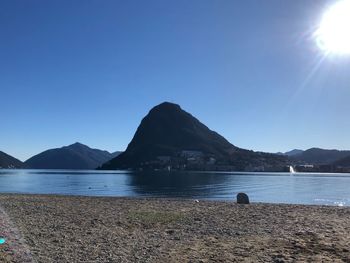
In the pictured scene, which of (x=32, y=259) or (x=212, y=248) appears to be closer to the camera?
(x=32, y=259)

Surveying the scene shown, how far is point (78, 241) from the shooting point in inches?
561

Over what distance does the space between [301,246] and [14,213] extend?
16.2 m

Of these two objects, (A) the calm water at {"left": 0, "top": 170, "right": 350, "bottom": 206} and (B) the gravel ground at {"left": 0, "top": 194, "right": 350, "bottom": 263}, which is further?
(A) the calm water at {"left": 0, "top": 170, "right": 350, "bottom": 206}

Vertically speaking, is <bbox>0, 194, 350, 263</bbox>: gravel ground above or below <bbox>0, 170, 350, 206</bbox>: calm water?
above

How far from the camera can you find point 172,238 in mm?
15227

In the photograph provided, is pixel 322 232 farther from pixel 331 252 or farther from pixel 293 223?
pixel 331 252

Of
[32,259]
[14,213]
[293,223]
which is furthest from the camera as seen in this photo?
[14,213]

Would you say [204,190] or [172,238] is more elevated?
[172,238]

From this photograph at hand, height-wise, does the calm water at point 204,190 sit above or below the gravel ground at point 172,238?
below

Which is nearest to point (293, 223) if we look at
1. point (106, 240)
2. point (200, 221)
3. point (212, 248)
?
point (200, 221)

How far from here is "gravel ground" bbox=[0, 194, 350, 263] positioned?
1205 cm

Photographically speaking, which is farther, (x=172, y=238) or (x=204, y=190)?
(x=204, y=190)

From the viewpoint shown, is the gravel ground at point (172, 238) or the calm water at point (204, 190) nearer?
the gravel ground at point (172, 238)

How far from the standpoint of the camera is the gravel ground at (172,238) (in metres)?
12.1
